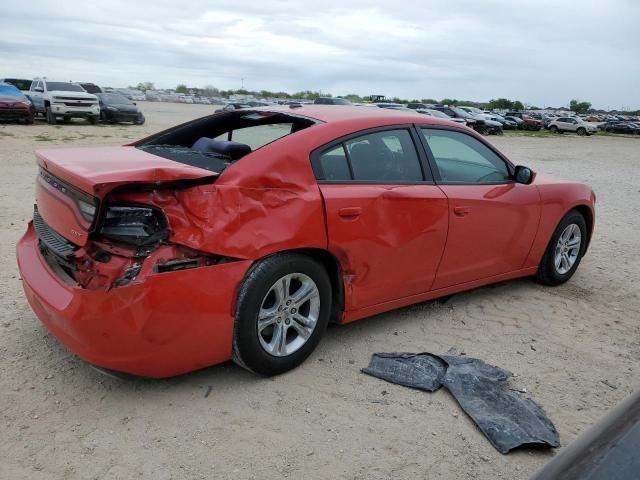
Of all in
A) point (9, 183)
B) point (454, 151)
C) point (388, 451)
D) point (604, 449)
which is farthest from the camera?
point (9, 183)

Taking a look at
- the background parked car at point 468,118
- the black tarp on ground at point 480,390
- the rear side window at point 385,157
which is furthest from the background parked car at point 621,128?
the black tarp on ground at point 480,390

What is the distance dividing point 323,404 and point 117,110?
74.2 ft

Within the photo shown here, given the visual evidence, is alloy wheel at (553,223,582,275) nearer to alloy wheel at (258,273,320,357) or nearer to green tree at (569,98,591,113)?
alloy wheel at (258,273,320,357)

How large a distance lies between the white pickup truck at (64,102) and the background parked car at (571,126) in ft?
120

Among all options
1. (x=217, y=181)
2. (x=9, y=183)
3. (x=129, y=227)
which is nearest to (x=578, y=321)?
(x=217, y=181)

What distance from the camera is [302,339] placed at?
3471 mm

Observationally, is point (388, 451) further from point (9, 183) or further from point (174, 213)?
point (9, 183)

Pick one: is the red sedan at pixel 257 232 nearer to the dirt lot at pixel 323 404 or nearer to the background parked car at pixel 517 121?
the dirt lot at pixel 323 404

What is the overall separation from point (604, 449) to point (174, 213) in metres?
2.22

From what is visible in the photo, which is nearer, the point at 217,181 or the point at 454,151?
the point at 217,181

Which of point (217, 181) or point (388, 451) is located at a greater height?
point (217, 181)

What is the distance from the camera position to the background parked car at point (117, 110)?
23.2 meters

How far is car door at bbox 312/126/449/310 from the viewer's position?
3496 millimetres

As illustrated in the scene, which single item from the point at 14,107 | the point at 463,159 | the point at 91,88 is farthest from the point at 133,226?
the point at 91,88
